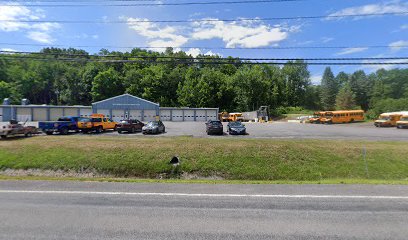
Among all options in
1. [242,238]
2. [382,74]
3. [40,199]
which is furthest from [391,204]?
[382,74]

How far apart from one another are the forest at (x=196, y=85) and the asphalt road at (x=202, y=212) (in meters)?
66.3

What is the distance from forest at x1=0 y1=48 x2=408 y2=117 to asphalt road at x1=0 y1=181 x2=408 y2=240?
6634 centimetres

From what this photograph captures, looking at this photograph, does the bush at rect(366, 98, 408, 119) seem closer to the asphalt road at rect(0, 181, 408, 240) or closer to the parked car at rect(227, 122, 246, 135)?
the parked car at rect(227, 122, 246, 135)

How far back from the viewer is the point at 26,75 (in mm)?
107562

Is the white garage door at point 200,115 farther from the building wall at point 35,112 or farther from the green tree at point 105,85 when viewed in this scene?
the green tree at point 105,85

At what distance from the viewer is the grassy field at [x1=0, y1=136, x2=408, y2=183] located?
50.9 feet

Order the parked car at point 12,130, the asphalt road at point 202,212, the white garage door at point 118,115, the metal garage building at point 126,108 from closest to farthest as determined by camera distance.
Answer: the asphalt road at point 202,212, the parked car at point 12,130, the metal garage building at point 126,108, the white garage door at point 118,115

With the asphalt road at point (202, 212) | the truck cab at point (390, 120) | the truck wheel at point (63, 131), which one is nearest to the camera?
the asphalt road at point (202, 212)

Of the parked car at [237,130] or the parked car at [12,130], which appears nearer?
the parked car at [12,130]

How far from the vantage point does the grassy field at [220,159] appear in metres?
15.5

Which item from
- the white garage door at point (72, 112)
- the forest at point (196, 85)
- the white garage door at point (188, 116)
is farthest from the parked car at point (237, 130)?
the forest at point (196, 85)

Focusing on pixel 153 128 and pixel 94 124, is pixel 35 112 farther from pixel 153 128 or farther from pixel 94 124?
pixel 153 128

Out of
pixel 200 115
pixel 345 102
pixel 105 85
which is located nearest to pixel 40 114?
pixel 200 115

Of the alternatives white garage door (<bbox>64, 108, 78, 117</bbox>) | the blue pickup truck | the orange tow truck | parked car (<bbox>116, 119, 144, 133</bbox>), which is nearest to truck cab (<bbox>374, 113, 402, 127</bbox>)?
parked car (<bbox>116, 119, 144, 133</bbox>)
